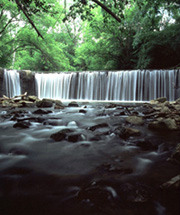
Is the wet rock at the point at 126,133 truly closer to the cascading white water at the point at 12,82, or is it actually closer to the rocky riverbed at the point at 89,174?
the rocky riverbed at the point at 89,174

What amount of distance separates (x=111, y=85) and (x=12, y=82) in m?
8.46

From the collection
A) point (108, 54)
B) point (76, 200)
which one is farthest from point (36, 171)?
point (108, 54)

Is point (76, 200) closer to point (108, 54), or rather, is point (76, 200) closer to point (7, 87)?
point (7, 87)

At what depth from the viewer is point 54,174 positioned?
63.5 inches

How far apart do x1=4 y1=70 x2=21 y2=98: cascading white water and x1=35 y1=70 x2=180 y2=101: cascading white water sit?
2.07m

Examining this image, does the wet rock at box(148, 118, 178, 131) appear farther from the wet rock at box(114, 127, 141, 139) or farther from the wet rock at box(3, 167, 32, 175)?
the wet rock at box(3, 167, 32, 175)

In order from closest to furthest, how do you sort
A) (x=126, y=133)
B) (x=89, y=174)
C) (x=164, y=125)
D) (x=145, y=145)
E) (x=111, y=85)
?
1. (x=89, y=174)
2. (x=145, y=145)
3. (x=126, y=133)
4. (x=164, y=125)
5. (x=111, y=85)

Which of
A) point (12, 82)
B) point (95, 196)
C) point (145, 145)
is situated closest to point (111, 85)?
point (12, 82)

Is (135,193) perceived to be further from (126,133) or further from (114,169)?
(126,133)

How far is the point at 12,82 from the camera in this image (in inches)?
582

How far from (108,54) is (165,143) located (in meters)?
20.3

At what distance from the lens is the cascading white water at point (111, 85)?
13050 mm

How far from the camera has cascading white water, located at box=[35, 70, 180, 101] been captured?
42.8 ft

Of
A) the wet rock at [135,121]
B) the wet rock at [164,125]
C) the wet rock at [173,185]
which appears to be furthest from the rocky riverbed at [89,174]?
the wet rock at [135,121]
